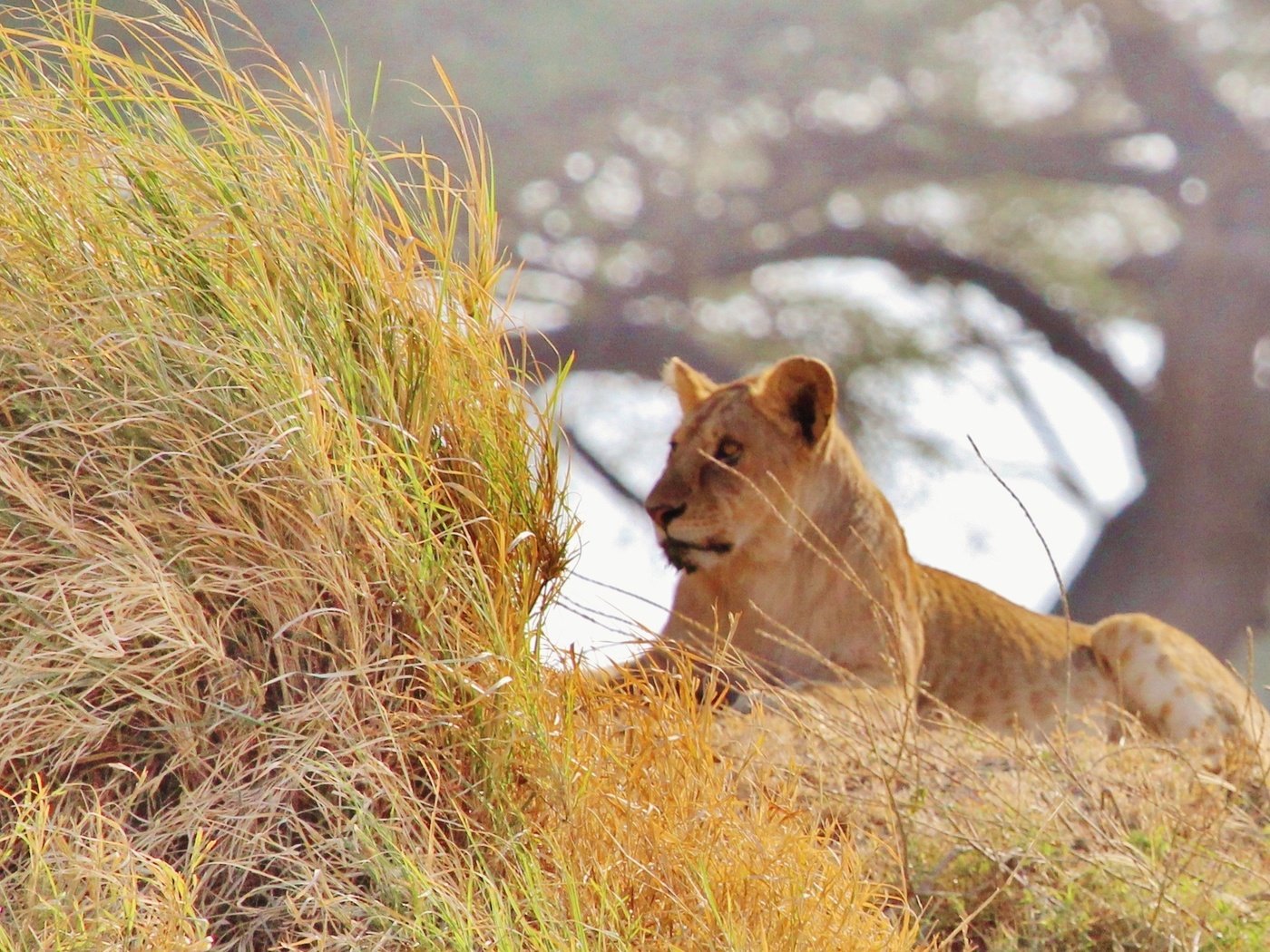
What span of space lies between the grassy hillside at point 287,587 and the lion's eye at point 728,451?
2003 millimetres

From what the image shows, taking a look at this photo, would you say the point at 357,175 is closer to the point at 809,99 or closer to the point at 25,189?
the point at 25,189

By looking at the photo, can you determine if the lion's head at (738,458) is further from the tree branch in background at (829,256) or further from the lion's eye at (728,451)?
the tree branch in background at (829,256)

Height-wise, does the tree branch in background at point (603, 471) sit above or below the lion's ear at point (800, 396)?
below

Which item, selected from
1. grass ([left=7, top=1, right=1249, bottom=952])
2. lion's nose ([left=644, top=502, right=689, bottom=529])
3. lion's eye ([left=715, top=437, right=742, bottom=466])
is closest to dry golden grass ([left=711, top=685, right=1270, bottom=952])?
grass ([left=7, top=1, right=1249, bottom=952])

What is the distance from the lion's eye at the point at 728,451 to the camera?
14.8ft

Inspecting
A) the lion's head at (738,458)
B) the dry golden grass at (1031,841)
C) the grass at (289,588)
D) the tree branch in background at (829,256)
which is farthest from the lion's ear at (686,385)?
the tree branch in background at (829,256)

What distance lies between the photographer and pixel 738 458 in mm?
4500

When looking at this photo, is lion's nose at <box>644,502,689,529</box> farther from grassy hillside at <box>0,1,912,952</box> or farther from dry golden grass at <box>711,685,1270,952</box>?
grassy hillside at <box>0,1,912,952</box>

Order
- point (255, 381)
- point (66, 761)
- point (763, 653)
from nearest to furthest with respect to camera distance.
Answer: point (66, 761) < point (255, 381) < point (763, 653)

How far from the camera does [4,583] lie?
2115 millimetres

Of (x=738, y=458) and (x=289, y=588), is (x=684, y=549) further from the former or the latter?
(x=289, y=588)

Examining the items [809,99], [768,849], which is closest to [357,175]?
[768,849]

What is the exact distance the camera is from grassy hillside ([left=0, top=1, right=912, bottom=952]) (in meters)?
2.05

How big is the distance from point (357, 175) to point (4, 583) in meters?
0.79
